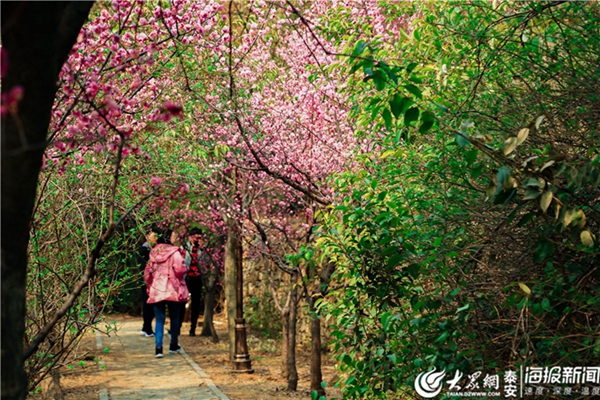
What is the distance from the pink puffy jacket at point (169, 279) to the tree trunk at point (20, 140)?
10010mm

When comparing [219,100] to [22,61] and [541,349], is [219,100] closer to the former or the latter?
[541,349]

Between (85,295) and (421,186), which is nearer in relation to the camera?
(421,186)

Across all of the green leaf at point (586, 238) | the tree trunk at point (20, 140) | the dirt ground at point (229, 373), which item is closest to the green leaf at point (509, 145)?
the green leaf at point (586, 238)

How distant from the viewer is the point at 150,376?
1170 centimetres

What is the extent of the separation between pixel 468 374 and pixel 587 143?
1.73 metres

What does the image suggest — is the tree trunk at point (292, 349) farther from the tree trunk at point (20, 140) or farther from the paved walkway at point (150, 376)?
the tree trunk at point (20, 140)

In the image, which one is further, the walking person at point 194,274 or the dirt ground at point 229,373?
the walking person at point 194,274

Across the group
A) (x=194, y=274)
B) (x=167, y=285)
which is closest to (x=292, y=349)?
(x=167, y=285)

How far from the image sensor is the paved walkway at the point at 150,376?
10266 mm

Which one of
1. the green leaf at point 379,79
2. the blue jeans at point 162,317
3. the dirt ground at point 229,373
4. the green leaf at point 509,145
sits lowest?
the dirt ground at point 229,373

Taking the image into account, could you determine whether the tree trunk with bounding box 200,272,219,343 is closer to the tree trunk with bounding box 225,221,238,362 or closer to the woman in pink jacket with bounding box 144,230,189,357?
the tree trunk with bounding box 225,221,238,362

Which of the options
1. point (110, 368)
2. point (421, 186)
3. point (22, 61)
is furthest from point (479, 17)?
point (110, 368)

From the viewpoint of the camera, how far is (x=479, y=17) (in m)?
5.79

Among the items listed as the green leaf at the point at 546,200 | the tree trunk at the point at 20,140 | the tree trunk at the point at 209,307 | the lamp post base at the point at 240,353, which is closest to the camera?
the tree trunk at the point at 20,140
